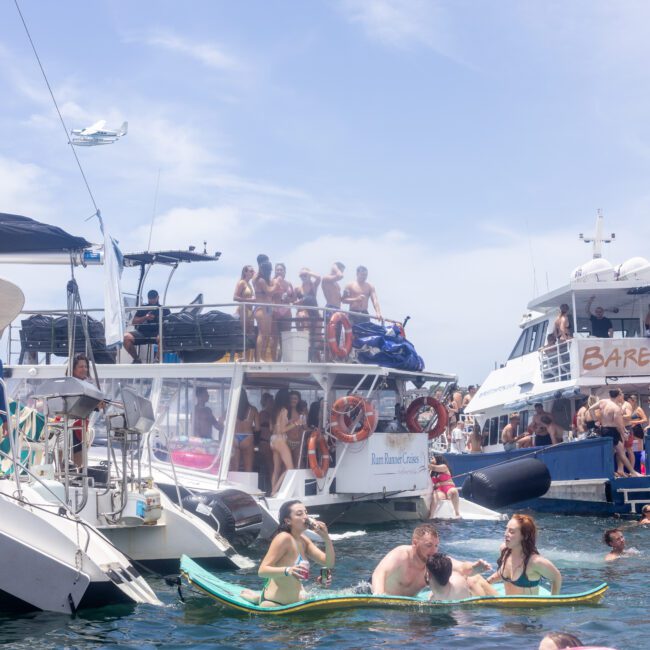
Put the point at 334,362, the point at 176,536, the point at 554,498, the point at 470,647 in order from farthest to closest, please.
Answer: the point at 554,498, the point at 334,362, the point at 176,536, the point at 470,647

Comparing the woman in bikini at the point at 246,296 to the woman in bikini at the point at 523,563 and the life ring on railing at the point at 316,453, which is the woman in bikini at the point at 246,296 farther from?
the woman in bikini at the point at 523,563

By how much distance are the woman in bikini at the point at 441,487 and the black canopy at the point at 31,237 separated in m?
9.15

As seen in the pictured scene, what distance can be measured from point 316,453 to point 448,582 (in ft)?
21.8

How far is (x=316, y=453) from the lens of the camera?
53.0 feet

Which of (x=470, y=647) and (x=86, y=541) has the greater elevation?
(x=86, y=541)

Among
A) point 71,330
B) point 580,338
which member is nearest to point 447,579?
point 71,330

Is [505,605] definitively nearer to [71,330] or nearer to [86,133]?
[71,330]

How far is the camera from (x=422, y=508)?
18734mm

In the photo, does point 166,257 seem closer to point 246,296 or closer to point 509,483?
point 246,296

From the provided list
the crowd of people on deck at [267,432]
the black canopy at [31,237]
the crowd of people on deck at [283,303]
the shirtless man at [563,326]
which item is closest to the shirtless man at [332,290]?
the crowd of people on deck at [283,303]

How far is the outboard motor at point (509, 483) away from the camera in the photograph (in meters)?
18.3

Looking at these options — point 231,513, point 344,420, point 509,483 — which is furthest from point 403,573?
point 509,483

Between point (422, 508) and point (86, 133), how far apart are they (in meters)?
9.26

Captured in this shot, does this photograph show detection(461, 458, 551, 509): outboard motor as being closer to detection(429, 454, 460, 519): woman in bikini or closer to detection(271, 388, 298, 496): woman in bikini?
detection(429, 454, 460, 519): woman in bikini
